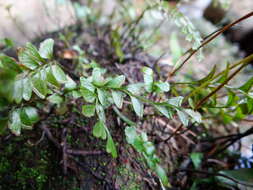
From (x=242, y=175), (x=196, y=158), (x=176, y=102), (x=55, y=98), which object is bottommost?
(x=242, y=175)

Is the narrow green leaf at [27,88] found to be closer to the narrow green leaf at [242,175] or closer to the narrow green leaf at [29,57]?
the narrow green leaf at [29,57]

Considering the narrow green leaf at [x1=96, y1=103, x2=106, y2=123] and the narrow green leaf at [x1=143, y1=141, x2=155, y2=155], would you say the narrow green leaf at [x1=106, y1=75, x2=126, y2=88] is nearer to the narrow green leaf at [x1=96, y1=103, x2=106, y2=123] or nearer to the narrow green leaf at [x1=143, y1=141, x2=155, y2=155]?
the narrow green leaf at [x1=96, y1=103, x2=106, y2=123]

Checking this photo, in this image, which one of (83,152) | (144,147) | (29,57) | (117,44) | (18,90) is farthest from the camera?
(117,44)

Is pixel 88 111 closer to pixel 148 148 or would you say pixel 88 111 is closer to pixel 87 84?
pixel 87 84

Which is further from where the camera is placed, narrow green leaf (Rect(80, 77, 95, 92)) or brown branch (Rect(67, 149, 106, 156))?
brown branch (Rect(67, 149, 106, 156))

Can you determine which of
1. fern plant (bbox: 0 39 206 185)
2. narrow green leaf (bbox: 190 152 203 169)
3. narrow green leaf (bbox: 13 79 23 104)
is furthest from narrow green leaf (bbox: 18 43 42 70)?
narrow green leaf (bbox: 190 152 203 169)

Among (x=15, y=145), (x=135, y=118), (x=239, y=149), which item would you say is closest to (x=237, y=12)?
(x=239, y=149)

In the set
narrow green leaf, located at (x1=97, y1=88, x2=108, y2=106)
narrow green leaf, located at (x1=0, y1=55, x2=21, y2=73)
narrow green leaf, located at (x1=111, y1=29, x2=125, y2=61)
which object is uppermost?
narrow green leaf, located at (x1=111, y1=29, x2=125, y2=61)

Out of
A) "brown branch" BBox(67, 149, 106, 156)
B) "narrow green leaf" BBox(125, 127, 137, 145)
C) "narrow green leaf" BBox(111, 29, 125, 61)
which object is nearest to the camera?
"narrow green leaf" BBox(125, 127, 137, 145)

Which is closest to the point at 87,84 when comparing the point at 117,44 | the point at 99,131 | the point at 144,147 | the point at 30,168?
the point at 99,131

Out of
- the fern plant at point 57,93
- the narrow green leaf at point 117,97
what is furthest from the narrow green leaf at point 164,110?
the narrow green leaf at point 117,97

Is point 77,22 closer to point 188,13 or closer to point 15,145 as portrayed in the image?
point 15,145
